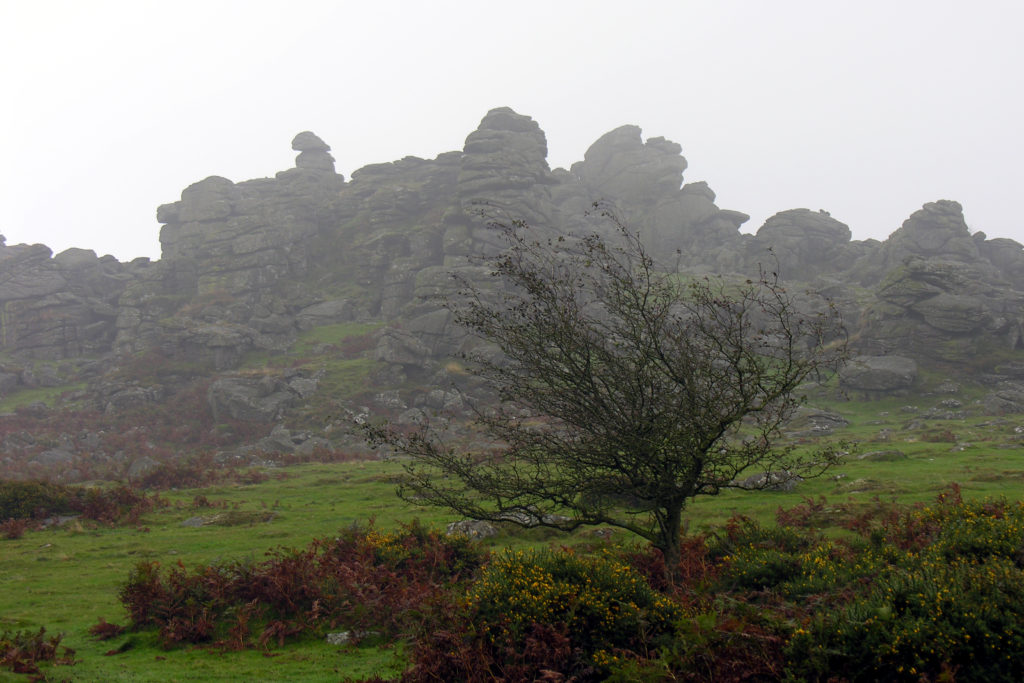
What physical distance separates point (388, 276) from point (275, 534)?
8735 cm

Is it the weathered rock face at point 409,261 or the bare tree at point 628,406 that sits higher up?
the weathered rock face at point 409,261

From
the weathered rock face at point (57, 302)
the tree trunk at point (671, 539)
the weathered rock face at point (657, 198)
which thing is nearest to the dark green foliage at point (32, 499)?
the tree trunk at point (671, 539)

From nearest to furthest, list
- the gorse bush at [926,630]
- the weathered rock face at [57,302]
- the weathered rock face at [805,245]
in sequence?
the gorse bush at [926,630], the weathered rock face at [57,302], the weathered rock face at [805,245]

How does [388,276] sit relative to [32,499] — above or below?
above

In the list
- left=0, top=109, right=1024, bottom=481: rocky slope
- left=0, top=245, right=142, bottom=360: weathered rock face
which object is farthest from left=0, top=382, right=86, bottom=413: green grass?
left=0, top=245, right=142, bottom=360: weathered rock face

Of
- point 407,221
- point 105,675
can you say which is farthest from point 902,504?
point 407,221

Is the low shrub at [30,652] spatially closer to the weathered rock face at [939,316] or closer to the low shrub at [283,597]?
the low shrub at [283,597]

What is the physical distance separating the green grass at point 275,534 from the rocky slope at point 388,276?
76.9ft

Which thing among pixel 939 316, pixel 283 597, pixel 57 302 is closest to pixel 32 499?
pixel 283 597

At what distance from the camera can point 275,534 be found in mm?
23828

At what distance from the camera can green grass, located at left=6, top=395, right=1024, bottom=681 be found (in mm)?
12094

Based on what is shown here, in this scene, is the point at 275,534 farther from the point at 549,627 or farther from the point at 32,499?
the point at 549,627

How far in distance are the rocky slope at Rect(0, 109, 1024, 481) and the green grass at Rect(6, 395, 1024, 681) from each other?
23433mm

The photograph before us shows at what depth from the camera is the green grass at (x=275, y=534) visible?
39.7 ft
